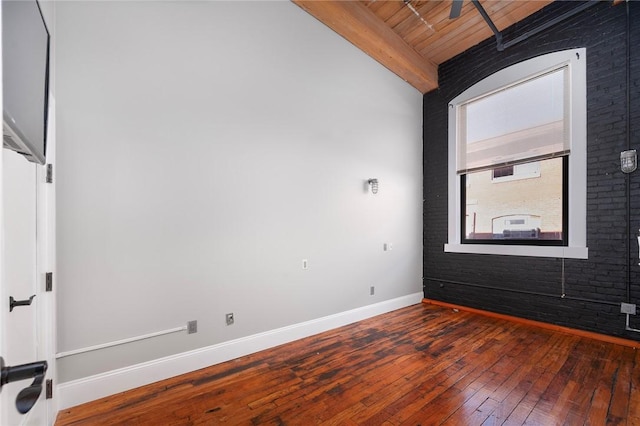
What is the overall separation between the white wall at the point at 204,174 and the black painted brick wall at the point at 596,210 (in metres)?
1.91

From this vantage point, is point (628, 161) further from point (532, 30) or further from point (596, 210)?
point (532, 30)

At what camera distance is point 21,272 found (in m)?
1.34

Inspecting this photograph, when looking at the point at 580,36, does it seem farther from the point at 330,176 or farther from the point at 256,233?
the point at 256,233

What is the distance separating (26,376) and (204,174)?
2.11 meters

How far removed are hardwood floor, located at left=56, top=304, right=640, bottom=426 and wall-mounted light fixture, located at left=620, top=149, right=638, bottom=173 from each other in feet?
6.27

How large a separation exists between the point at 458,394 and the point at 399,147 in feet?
11.3

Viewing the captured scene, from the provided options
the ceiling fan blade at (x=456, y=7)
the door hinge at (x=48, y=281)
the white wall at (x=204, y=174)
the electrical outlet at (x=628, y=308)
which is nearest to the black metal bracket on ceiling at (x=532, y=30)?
the ceiling fan blade at (x=456, y=7)

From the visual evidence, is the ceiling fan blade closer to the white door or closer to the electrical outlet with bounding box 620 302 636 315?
the white door

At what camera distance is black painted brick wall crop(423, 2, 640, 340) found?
120 inches

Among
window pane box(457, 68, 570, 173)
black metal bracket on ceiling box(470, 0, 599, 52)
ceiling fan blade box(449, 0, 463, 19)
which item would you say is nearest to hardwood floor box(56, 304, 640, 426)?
window pane box(457, 68, 570, 173)

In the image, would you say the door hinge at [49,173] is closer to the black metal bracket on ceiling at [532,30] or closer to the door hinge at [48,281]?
the door hinge at [48,281]

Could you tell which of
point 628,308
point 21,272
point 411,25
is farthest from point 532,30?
point 21,272

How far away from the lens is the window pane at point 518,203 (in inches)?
143

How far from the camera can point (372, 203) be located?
4.09m
